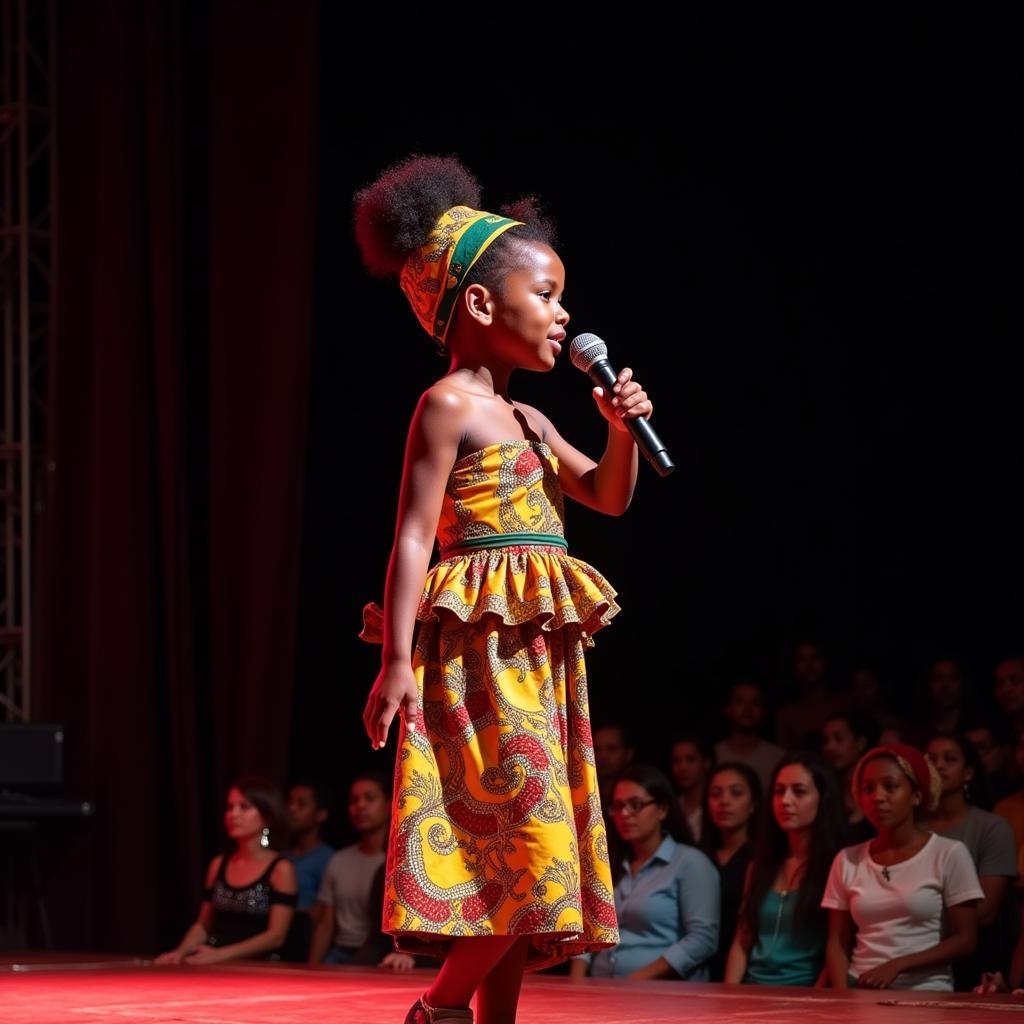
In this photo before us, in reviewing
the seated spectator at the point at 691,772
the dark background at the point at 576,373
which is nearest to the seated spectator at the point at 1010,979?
the seated spectator at the point at 691,772

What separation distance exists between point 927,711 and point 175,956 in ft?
7.16

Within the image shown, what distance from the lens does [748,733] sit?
5016mm

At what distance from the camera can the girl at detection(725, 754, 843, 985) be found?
379 centimetres

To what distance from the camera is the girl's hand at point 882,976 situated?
3.46m

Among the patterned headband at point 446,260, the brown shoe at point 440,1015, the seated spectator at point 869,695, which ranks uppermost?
the patterned headband at point 446,260

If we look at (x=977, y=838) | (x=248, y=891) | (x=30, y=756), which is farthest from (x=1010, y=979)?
(x=30, y=756)

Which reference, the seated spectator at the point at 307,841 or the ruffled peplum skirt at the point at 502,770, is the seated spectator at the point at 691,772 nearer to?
the seated spectator at the point at 307,841

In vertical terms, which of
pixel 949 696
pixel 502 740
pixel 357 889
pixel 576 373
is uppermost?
pixel 576 373

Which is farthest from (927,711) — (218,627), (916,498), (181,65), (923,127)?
(181,65)

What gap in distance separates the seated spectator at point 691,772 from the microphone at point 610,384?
8.66 feet

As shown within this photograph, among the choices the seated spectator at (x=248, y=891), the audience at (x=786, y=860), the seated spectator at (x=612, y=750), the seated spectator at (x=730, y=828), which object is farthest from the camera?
the seated spectator at (x=612, y=750)

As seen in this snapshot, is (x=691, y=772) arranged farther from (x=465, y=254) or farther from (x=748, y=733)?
(x=465, y=254)

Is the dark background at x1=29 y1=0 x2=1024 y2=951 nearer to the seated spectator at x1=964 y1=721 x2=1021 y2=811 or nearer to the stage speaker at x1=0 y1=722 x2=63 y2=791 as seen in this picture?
the stage speaker at x1=0 y1=722 x2=63 y2=791

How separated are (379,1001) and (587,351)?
1.36 meters
